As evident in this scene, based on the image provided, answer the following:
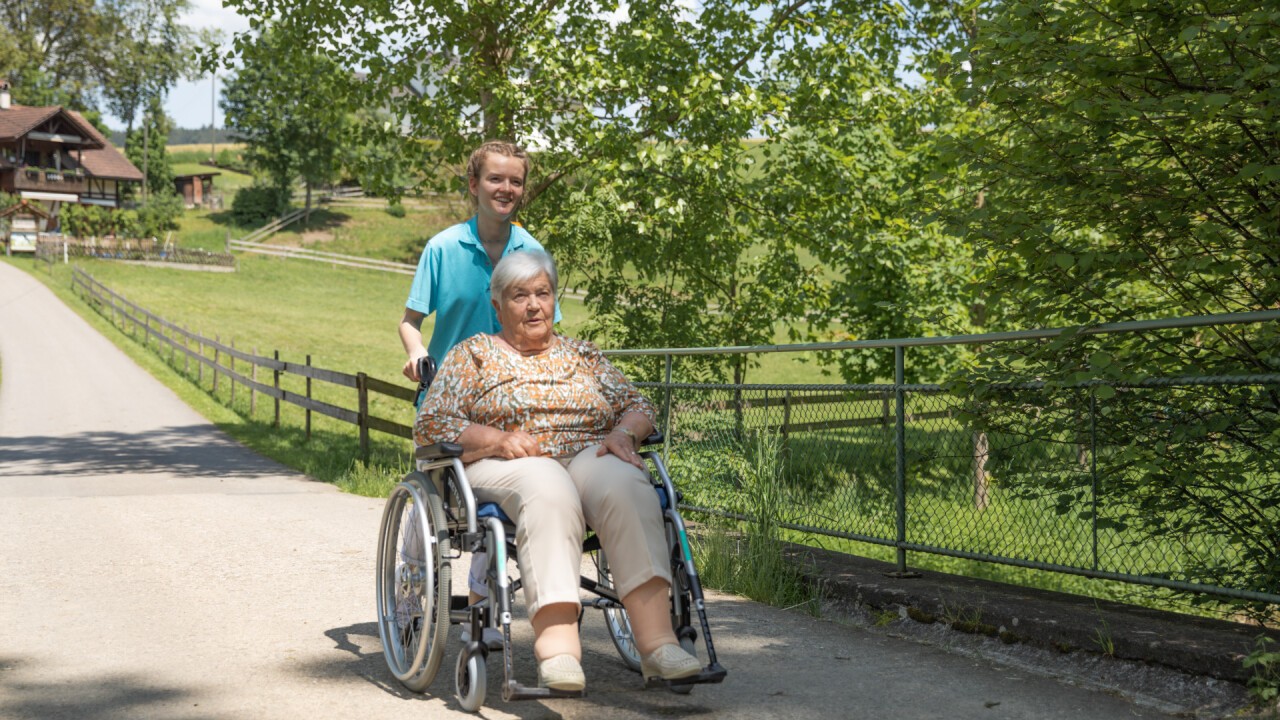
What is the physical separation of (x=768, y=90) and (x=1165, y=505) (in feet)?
31.3

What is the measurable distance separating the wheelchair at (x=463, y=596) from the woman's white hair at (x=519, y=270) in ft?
2.05

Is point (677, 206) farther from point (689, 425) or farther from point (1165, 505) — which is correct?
point (1165, 505)

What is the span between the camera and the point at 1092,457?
4.78 m

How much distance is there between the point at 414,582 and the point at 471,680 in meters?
0.62

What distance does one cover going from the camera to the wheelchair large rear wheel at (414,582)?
385 centimetres

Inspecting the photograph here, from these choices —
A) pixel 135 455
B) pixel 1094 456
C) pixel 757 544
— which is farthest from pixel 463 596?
pixel 135 455

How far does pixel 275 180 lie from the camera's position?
71562 mm

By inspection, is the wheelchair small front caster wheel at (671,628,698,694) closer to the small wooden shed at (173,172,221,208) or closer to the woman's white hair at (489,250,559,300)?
the woman's white hair at (489,250,559,300)

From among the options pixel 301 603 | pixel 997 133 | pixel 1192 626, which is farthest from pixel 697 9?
pixel 1192 626

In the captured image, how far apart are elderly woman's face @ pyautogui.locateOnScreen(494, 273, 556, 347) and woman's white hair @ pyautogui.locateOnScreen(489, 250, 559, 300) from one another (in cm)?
1

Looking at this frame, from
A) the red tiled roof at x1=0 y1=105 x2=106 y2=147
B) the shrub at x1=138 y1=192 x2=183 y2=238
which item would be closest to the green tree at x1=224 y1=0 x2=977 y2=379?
the shrub at x1=138 y1=192 x2=183 y2=238

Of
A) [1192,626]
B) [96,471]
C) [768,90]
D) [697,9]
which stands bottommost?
[96,471]

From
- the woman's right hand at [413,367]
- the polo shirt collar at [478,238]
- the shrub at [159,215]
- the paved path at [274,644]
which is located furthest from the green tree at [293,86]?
the shrub at [159,215]

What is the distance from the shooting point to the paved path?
389 cm
